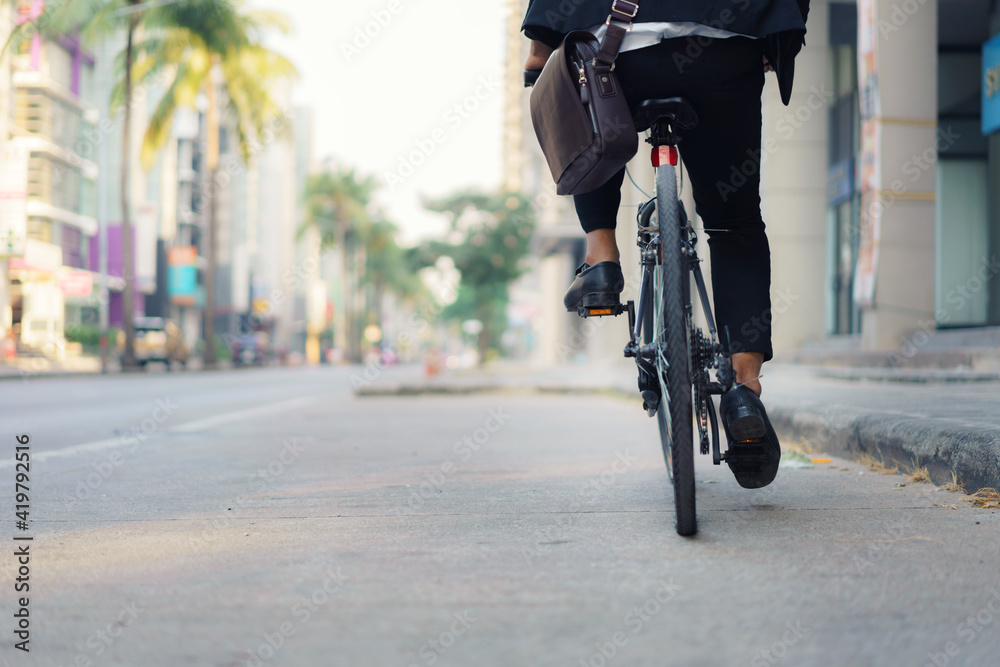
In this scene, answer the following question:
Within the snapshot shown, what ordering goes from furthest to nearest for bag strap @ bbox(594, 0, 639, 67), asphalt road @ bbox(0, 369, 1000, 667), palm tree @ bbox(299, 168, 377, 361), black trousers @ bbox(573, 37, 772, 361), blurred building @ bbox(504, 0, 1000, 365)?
palm tree @ bbox(299, 168, 377, 361), blurred building @ bbox(504, 0, 1000, 365), black trousers @ bbox(573, 37, 772, 361), bag strap @ bbox(594, 0, 639, 67), asphalt road @ bbox(0, 369, 1000, 667)

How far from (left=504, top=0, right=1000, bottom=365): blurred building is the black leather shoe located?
321 millimetres

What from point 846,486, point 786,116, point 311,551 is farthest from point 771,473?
point 786,116

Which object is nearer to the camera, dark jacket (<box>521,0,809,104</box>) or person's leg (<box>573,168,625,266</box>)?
dark jacket (<box>521,0,809,104</box>)

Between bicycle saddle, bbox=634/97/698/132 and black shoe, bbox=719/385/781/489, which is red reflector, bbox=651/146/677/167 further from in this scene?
black shoe, bbox=719/385/781/489

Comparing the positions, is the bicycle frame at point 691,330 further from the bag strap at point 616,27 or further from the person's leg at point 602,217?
the bag strap at point 616,27

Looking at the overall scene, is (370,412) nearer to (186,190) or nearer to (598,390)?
(598,390)

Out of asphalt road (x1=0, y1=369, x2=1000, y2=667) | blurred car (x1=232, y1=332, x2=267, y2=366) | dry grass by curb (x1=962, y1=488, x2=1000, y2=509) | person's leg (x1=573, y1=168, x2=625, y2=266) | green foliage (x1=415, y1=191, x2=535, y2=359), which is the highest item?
green foliage (x1=415, y1=191, x2=535, y2=359)

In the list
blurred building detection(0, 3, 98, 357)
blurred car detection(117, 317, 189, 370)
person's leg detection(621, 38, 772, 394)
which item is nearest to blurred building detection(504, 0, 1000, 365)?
person's leg detection(621, 38, 772, 394)

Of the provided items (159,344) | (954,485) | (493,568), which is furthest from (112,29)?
(493,568)

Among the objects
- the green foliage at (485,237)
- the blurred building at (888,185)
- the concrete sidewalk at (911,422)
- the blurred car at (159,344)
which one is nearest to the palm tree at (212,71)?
the blurred car at (159,344)

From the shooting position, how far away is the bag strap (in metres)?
2.52

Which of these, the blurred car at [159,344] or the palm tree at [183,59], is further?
the blurred car at [159,344]

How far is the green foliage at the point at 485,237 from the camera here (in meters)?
29.5

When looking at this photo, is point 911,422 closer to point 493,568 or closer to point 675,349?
point 675,349
